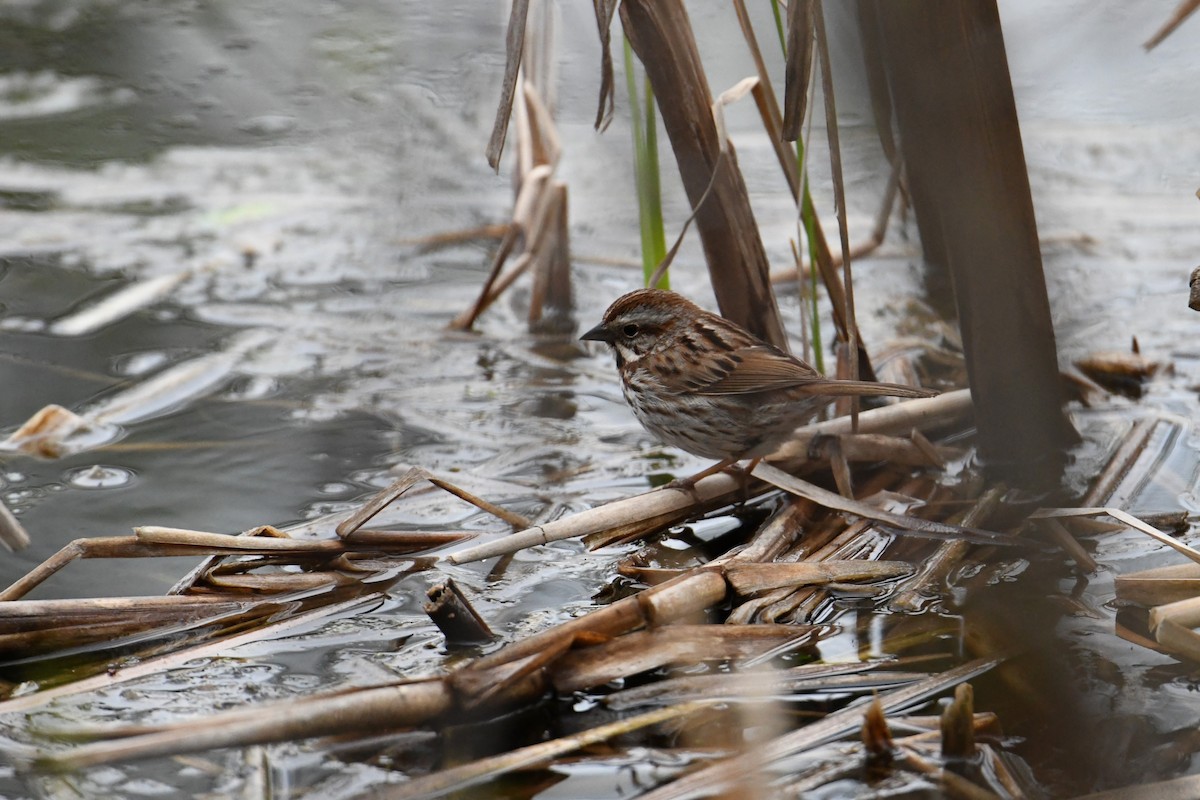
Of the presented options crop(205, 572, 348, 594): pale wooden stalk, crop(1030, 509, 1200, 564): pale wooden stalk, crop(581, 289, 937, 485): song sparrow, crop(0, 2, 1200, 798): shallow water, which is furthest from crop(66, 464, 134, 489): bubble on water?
crop(1030, 509, 1200, 564): pale wooden stalk

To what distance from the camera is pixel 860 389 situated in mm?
4066

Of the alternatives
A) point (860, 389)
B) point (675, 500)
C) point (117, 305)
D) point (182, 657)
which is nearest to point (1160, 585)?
point (860, 389)

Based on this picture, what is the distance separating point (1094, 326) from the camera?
5.21m

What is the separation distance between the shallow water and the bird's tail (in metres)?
0.60

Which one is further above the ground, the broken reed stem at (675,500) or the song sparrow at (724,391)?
the song sparrow at (724,391)

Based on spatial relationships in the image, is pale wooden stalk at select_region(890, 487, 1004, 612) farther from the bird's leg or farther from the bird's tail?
the bird's leg

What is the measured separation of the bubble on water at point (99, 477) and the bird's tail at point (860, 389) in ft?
8.13

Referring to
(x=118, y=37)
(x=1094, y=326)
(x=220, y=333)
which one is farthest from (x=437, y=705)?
(x=118, y=37)

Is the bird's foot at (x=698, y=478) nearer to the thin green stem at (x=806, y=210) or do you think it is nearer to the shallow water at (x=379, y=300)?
the shallow water at (x=379, y=300)

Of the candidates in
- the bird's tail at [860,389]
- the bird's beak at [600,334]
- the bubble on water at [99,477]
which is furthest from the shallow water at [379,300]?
the bird's tail at [860,389]

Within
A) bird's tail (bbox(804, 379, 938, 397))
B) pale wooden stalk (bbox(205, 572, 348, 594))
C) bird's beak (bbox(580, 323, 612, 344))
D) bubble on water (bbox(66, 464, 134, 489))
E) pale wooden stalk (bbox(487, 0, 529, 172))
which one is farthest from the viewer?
bird's beak (bbox(580, 323, 612, 344))

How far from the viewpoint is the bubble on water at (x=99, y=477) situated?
414cm

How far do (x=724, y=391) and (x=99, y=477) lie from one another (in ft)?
7.46

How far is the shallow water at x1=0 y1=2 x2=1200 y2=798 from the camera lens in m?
3.03
